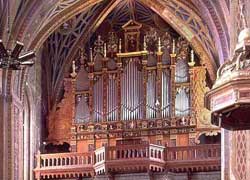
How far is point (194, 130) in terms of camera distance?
27.5 m

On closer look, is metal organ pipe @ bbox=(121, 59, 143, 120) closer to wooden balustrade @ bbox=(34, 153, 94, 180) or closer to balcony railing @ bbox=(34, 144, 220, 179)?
balcony railing @ bbox=(34, 144, 220, 179)

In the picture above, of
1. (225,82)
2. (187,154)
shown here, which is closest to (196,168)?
(187,154)

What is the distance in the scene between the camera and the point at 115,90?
28516mm

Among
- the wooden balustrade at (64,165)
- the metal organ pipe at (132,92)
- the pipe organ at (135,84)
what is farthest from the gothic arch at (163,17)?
the wooden balustrade at (64,165)

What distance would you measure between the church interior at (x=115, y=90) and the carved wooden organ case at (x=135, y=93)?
31mm

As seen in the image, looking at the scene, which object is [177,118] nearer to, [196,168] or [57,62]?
[196,168]

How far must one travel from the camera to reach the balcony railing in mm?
26484

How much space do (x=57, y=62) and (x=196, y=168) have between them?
5870 millimetres

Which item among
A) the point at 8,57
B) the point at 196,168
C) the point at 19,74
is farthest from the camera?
the point at 196,168

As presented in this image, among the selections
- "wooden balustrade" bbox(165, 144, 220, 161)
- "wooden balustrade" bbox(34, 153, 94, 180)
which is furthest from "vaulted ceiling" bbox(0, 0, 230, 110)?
"wooden balustrade" bbox(34, 153, 94, 180)

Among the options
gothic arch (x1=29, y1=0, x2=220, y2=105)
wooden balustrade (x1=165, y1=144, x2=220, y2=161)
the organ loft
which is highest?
gothic arch (x1=29, y1=0, x2=220, y2=105)

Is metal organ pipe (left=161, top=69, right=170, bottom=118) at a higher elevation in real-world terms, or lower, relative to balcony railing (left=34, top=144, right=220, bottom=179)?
higher

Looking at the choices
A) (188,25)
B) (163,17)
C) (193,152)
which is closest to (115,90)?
(163,17)

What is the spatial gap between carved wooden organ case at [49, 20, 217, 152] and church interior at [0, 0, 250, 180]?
3cm
